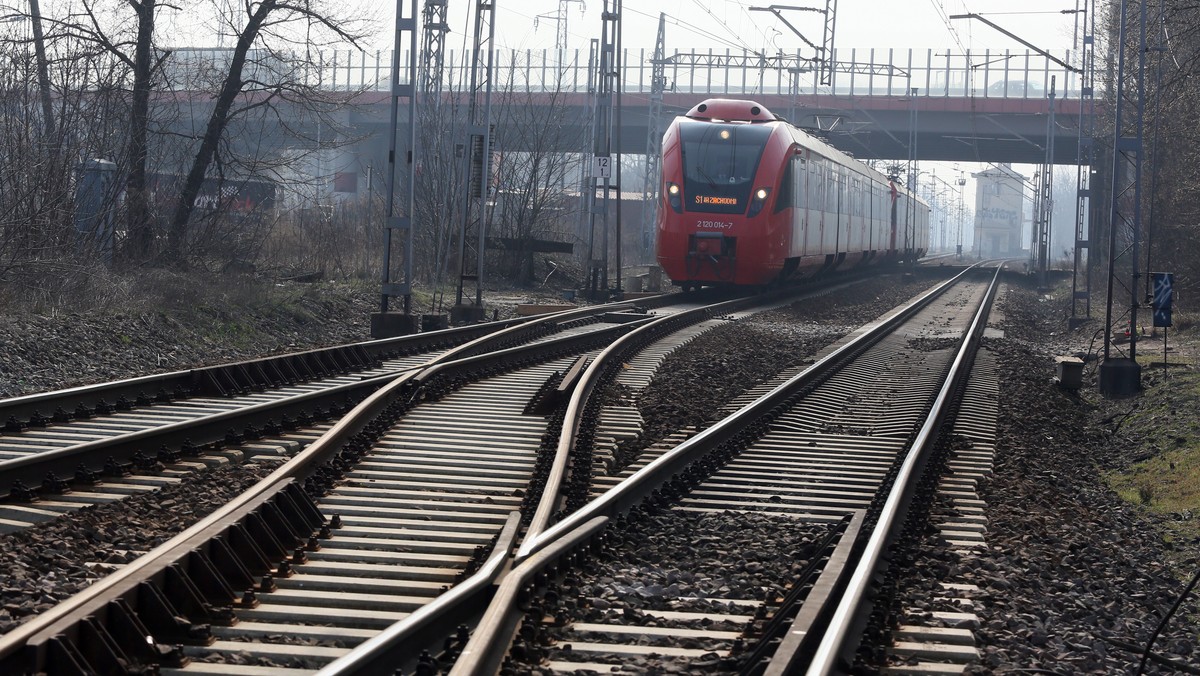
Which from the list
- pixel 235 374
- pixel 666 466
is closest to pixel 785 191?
pixel 235 374

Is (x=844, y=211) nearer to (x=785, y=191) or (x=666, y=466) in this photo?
(x=785, y=191)

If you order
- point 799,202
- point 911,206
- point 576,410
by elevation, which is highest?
point 911,206

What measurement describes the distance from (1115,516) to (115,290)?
41.4 ft

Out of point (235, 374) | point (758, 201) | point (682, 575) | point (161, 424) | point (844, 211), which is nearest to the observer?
point (682, 575)

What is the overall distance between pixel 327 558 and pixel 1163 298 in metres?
13.6

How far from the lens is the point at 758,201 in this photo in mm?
23922

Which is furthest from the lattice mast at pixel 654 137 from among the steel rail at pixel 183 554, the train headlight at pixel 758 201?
the steel rail at pixel 183 554

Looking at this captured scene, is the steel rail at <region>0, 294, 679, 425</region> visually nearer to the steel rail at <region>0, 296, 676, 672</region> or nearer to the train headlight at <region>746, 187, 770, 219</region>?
the steel rail at <region>0, 296, 676, 672</region>

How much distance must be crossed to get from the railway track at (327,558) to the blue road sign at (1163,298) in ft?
31.8

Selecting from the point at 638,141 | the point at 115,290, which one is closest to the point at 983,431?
the point at 115,290

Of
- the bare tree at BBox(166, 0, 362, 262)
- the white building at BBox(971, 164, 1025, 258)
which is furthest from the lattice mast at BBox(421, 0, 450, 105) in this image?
the white building at BBox(971, 164, 1025, 258)

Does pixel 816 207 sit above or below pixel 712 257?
above

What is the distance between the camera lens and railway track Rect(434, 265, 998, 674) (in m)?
4.91

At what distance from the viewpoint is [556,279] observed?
3306cm
